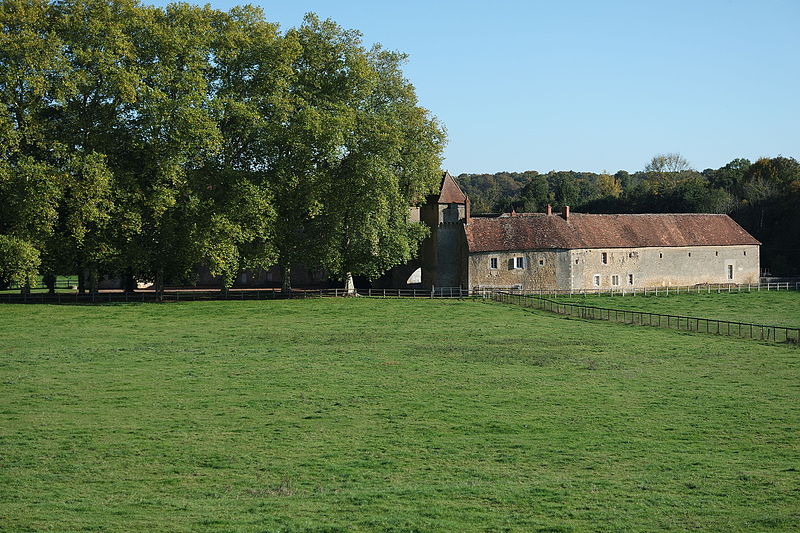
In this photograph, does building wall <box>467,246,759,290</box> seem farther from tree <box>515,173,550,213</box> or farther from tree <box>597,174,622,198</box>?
tree <box>597,174,622,198</box>

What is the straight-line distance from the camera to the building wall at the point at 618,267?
2312 inches

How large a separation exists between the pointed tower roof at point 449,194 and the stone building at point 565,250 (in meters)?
0.06

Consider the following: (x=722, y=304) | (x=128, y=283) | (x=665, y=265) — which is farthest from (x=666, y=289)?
(x=128, y=283)

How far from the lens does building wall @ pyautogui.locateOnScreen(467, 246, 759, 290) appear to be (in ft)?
193

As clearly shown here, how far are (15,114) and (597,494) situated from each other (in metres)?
41.3

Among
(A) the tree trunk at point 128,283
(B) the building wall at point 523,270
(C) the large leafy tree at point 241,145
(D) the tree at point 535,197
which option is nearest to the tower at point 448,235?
(B) the building wall at point 523,270

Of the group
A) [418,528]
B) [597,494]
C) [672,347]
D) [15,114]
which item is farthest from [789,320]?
[15,114]

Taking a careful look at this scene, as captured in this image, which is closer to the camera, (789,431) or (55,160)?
(789,431)

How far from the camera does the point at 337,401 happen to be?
83.7ft

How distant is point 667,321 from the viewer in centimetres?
4316

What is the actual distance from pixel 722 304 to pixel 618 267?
9588 mm

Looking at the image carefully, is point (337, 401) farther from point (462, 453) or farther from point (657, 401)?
point (657, 401)

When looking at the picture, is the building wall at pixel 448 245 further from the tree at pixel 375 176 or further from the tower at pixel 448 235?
the tree at pixel 375 176

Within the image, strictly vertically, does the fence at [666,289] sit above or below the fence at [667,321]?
above
